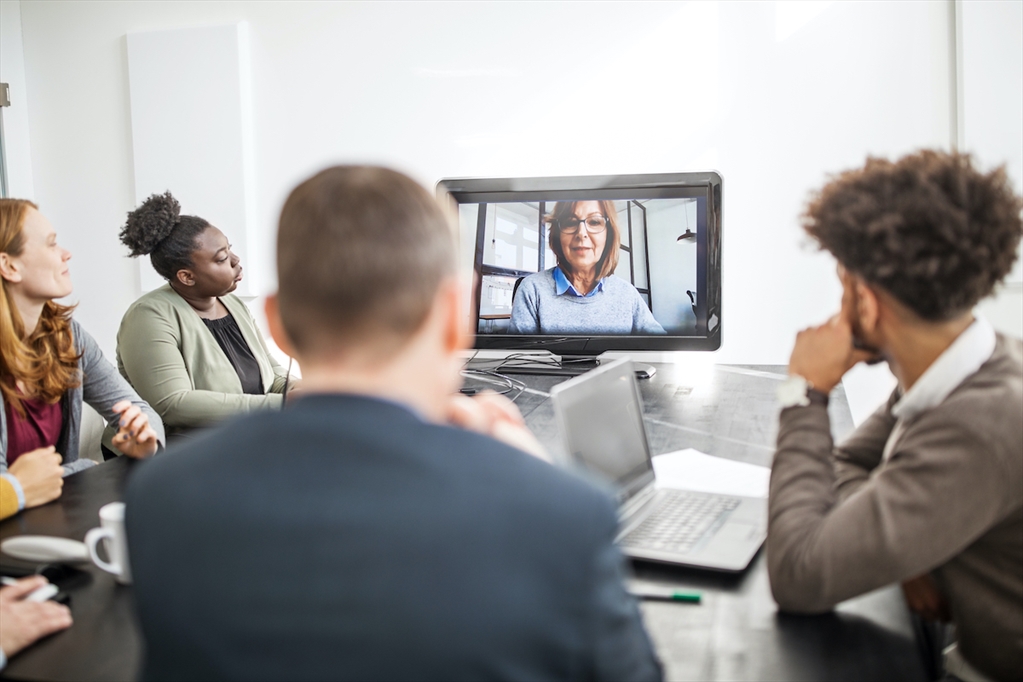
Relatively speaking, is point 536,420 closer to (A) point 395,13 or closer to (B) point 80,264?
(A) point 395,13

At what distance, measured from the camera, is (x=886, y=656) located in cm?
88

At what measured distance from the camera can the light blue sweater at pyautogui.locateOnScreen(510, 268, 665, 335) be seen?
2.55 metres

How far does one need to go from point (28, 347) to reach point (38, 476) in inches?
20.0

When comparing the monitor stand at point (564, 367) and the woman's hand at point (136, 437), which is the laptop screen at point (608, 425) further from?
the monitor stand at point (564, 367)

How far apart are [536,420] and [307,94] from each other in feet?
7.29

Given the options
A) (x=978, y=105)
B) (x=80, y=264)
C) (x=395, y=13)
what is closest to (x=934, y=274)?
(x=978, y=105)

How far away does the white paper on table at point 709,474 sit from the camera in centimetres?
139

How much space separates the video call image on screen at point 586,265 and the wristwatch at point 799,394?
4.64ft

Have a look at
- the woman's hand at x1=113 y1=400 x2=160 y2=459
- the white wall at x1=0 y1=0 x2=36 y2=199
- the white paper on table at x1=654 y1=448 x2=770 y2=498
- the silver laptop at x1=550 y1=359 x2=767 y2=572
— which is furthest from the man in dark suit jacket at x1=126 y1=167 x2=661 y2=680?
the white wall at x1=0 y1=0 x2=36 y2=199

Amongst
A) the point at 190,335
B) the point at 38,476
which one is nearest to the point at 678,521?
the point at 38,476

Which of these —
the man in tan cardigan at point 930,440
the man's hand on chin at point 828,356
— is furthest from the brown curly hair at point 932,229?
the man's hand on chin at point 828,356

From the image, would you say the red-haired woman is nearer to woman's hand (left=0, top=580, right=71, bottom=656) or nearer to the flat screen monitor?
woman's hand (left=0, top=580, right=71, bottom=656)

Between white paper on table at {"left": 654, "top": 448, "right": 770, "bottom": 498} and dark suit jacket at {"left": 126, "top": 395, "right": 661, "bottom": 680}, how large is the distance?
2.71 ft

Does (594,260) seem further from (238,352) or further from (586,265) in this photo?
(238,352)
